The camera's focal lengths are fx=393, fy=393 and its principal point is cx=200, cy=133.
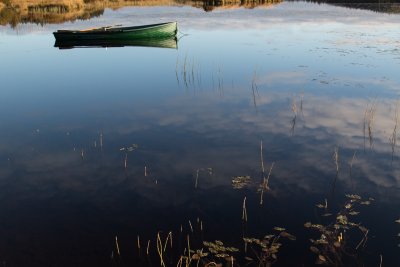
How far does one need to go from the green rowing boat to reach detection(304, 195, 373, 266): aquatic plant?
23651 mm

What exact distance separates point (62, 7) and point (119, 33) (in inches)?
1210

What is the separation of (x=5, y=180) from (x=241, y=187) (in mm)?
5806

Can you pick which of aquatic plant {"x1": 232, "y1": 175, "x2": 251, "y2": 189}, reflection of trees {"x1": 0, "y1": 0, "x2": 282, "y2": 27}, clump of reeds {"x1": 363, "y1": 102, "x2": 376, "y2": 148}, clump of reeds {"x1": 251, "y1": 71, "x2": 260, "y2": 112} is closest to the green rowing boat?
clump of reeds {"x1": 251, "y1": 71, "x2": 260, "y2": 112}

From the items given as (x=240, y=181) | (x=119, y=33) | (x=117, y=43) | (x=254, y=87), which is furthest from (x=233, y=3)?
(x=240, y=181)

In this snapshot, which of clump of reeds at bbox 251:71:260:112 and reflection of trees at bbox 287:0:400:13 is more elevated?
reflection of trees at bbox 287:0:400:13

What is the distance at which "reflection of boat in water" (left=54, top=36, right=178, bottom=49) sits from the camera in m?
30.0

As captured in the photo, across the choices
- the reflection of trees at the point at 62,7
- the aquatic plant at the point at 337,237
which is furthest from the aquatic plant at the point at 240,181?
the reflection of trees at the point at 62,7

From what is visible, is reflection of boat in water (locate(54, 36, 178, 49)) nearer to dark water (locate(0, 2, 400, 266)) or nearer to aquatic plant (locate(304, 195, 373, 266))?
dark water (locate(0, 2, 400, 266))

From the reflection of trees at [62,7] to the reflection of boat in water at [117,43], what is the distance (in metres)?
14.4

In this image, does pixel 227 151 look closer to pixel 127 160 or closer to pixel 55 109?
pixel 127 160

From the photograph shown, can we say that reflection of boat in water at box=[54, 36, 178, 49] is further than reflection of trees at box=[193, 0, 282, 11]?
No

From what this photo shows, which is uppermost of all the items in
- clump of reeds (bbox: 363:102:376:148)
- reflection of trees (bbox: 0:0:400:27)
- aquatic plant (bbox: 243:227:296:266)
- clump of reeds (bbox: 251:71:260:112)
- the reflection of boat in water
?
reflection of trees (bbox: 0:0:400:27)

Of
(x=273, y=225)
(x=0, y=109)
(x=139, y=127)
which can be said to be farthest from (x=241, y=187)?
(x=0, y=109)

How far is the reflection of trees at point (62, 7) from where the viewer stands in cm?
4651
